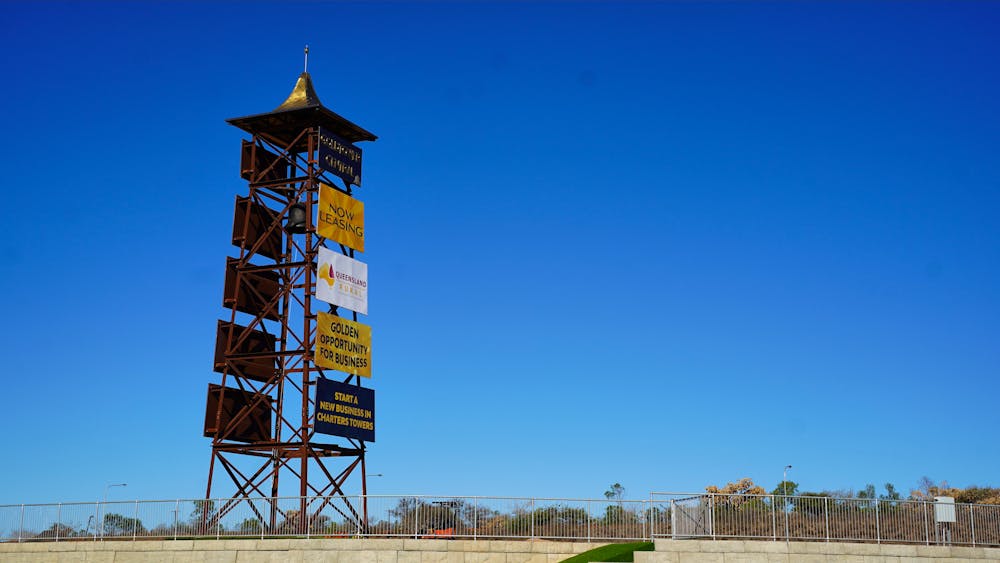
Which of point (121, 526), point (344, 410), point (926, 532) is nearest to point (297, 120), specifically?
point (344, 410)

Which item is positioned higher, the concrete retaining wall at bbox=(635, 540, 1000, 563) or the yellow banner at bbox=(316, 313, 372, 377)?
the yellow banner at bbox=(316, 313, 372, 377)

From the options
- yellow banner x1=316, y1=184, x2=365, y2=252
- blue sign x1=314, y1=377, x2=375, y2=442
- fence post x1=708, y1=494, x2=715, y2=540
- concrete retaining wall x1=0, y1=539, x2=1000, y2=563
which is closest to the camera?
concrete retaining wall x1=0, y1=539, x2=1000, y2=563

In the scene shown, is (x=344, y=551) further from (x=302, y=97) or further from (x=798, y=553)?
(x=302, y=97)

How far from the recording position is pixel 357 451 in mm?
54188

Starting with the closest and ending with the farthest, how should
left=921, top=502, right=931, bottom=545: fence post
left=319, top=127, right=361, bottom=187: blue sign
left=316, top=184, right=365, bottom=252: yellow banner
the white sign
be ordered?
left=921, top=502, right=931, bottom=545: fence post
the white sign
left=316, top=184, right=365, bottom=252: yellow banner
left=319, top=127, right=361, bottom=187: blue sign

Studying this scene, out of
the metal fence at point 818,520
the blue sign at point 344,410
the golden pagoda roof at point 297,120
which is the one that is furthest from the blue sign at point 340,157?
the metal fence at point 818,520

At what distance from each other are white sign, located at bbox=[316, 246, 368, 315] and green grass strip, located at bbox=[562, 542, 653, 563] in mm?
19338

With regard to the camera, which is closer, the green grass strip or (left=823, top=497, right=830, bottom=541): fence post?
the green grass strip

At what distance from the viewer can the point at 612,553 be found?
37844 millimetres

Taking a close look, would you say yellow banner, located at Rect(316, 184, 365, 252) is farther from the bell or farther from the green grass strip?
the green grass strip

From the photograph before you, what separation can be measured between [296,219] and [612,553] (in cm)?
2306

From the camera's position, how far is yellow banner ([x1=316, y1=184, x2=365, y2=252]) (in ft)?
178

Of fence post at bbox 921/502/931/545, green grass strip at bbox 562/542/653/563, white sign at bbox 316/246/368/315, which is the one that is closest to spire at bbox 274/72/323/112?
white sign at bbox 316/246/368/315

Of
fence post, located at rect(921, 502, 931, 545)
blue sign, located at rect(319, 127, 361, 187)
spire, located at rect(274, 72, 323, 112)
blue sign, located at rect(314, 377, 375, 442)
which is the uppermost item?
spire, located at rect(274, 72, 323, 112)
